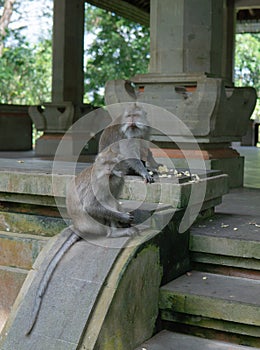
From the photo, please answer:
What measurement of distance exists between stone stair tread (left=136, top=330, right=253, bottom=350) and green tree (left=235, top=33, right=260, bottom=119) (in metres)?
24.2

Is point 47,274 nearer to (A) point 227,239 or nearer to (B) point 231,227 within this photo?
(A) point 227,239

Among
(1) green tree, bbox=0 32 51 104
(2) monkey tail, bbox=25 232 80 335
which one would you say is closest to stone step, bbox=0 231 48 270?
(2) monkey tail, bbox=25 232 80 335

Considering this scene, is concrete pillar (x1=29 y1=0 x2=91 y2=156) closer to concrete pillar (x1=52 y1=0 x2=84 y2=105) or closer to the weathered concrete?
concrete pillar (x1=52 y1=0 x2=84 y2=105)

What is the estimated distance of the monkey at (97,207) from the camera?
3135 mm

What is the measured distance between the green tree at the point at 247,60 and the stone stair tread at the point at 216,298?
2393cm

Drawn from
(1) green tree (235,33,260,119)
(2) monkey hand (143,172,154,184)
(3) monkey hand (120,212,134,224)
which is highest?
(1) green tree (235,33,260,119)

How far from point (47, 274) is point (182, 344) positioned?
2.64 ft

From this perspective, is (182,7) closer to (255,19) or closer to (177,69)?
(177,69)

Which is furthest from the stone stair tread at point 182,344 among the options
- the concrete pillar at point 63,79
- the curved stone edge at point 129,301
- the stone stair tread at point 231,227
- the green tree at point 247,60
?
the green tree at point 247,60

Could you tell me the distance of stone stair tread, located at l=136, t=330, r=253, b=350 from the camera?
313cm

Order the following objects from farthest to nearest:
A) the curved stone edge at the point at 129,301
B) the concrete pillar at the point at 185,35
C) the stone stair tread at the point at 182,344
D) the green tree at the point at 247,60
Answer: the green tree at the point at 247,60, the concrete pillar at the point at 185,35, the stone stair tread at the point at 182,344, the curved stone edge at the point at 129,301

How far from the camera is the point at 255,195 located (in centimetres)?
Answer: 571

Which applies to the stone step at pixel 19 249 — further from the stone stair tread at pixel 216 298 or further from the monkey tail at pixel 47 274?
the stone stair tread at pixel 216 298

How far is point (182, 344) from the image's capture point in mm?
3172
